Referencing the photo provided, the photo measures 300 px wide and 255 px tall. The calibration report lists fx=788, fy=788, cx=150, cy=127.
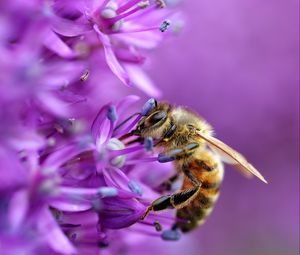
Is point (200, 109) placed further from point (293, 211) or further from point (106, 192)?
point (106, 192)

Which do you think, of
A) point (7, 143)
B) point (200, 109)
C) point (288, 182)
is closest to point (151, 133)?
point (7, 143)

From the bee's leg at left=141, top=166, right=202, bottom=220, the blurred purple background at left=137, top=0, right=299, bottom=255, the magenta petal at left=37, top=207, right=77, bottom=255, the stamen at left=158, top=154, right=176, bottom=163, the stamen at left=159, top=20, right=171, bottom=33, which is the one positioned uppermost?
the stamen at left=159, top=20, right=171, bottom=33

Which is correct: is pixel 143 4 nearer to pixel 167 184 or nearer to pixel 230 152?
pixel 230 152

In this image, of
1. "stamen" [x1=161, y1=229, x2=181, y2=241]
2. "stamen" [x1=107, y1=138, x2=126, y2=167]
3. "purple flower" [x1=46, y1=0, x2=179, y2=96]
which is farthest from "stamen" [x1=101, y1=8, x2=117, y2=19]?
"stamen" [x1=161, y1=229, x2=181, y2=241]

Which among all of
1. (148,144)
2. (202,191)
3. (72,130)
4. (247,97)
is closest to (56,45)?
(72,130)

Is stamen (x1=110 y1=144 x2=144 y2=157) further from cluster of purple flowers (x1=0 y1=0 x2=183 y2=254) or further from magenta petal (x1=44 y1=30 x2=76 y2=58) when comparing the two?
magenta petal (x1=44 y1=30 x2=76 y2=58)

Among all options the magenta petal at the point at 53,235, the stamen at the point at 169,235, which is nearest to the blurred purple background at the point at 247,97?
the stamen at the point at 169,235
